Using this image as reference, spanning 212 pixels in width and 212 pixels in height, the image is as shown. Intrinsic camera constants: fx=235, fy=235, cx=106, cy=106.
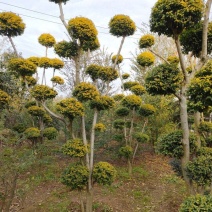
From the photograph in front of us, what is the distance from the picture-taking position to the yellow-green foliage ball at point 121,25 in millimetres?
4543

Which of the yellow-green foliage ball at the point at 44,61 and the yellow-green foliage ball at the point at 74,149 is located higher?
the yellow-green foliage ball at the point at 44,61

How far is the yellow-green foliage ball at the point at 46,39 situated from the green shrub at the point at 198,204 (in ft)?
14.2

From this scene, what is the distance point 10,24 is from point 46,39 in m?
0.86

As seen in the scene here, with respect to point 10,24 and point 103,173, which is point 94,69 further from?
point 103,173

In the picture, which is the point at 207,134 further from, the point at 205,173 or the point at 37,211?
the point at 37,211

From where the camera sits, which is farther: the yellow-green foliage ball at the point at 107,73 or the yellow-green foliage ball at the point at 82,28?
the yellow-green foliage ball at the point at 107,73

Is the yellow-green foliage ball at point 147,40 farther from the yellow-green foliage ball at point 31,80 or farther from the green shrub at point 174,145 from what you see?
the yellow-green foliage ball at point 31,80

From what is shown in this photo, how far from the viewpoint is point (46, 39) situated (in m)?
5.42

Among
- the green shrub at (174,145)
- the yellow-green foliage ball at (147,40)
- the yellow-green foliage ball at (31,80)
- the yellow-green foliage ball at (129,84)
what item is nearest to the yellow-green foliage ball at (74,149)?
the green shrub at (174,145)

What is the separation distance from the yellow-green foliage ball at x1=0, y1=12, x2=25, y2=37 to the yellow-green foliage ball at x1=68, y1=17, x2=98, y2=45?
48.8 inches

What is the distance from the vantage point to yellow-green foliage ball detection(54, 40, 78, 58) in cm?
473

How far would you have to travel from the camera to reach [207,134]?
498 cm

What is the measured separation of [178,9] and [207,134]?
9.43 feet

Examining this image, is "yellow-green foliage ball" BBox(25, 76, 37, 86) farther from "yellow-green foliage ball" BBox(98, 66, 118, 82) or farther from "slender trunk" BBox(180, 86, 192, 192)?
"slender trunk" BBox(180, 86, 192, 192)
